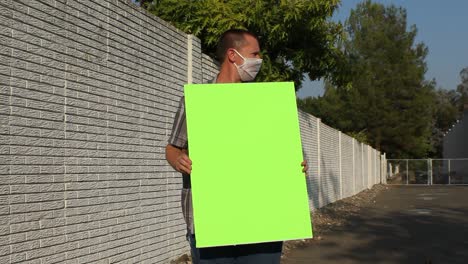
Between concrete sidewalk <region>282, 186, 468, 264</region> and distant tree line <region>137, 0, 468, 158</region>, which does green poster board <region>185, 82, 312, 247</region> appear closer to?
concrete sidewalk <region>282, 186, 468, 264</region>

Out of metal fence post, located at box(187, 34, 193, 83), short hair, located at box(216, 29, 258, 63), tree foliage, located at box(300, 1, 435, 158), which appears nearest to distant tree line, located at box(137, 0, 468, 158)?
tree foliage, located at box(300, 1, 435, 158)

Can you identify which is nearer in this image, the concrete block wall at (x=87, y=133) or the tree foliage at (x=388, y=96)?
the concrete block wall at (x=87, y=133)

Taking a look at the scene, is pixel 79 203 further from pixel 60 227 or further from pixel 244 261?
pixel 244 261

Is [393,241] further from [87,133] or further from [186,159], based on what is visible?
[186,159]

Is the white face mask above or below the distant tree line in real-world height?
below

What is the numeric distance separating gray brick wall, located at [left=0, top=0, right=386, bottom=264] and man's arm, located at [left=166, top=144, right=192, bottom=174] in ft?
6.20

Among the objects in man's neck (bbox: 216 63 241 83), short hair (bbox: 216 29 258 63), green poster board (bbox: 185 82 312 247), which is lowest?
green poster board (bbox: 185 82 312 247)

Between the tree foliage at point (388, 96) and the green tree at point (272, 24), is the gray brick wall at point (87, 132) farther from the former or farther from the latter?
the tree foliage at point (388, 96)

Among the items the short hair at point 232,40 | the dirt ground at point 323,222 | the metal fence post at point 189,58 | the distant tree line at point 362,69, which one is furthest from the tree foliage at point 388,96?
the short hair at point 232,40

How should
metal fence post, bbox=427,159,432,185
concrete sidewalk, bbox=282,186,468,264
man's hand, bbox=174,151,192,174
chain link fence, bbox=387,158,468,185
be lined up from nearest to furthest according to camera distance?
man's hand, bbox=174,151,192,174, concrete sidewalk, bbox=282,186,468,264, metal fence post, bbox=427,159,432,185, chain link fence, bbox=387,158,468,185

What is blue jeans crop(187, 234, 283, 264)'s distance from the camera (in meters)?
3.18

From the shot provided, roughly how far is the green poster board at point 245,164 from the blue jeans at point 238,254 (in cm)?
14

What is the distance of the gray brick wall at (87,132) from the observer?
4.81 metres

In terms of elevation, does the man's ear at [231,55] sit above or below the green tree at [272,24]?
below
